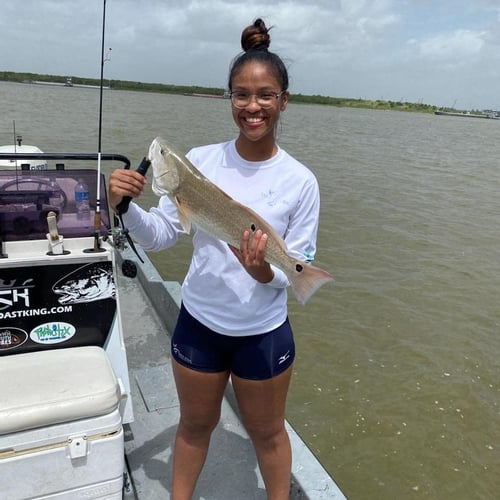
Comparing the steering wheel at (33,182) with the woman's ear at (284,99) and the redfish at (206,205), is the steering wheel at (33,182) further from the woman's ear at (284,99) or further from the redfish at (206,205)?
the woman's ear at (284,99)

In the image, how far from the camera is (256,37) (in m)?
2.02

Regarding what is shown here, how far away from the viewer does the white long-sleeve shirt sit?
1.92 metres

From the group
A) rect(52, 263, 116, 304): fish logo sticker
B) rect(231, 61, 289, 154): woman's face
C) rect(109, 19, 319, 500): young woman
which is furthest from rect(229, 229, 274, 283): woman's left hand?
rect(52, 263, 116, 304): fish logo sticker

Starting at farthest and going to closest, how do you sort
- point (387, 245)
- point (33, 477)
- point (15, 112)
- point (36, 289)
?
point (15, 112)
point (387, 245)
point (36, 289)
point (33, 477)

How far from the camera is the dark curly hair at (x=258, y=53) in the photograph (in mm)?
1906

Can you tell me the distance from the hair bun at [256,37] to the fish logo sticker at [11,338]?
1.78 m

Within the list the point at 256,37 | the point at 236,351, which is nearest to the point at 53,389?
the point at 236,351

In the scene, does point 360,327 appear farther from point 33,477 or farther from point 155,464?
point 33,477

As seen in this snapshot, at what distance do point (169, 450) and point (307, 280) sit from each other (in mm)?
1633

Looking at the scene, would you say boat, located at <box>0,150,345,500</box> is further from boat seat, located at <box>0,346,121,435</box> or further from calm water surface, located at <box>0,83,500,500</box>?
calm water surface, located at <box>0,83,500,500</box>

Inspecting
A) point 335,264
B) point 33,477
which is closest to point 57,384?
point 33,477

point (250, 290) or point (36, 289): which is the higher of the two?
point (250, 290)

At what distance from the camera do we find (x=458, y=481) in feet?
12.4

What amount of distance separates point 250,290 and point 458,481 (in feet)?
9.88
